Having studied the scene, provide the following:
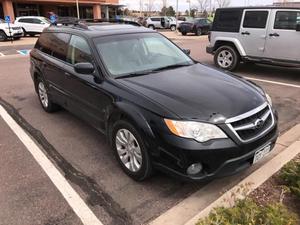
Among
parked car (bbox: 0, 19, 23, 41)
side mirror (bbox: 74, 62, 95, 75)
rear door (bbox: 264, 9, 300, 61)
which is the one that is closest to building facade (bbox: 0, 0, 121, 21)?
parked car (bbox: 0, 19, 23, 41)

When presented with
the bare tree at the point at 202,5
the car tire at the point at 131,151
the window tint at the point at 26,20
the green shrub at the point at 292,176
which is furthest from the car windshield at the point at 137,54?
the bare tree at the point at 202,5

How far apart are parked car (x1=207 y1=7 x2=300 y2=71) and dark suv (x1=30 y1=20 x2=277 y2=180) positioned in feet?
15.0

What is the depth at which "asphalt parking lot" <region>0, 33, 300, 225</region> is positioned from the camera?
3102 mm

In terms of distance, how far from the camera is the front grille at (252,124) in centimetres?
311

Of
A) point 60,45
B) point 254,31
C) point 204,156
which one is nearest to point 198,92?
point 204,156

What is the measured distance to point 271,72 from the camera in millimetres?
9500

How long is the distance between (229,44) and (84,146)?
642cm

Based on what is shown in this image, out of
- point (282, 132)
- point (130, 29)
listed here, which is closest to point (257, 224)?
point (282, 132)

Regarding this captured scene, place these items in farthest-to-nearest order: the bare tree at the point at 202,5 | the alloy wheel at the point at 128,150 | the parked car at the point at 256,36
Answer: the bare tree at the point at 202,5
the parked car at the point at 256,36
the alloy wheel at the point at 128,150

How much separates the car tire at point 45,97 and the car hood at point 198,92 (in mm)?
2473

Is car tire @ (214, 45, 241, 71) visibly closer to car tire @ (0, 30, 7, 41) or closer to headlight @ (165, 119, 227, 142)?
headlight @ (165, 119, 227, 142)

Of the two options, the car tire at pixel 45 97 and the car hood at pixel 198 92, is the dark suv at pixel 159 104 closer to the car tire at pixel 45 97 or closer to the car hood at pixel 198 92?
the car hood at pixel 198 92

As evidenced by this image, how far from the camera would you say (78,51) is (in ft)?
14.9

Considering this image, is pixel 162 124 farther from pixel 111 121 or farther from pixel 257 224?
pixel 257 224
